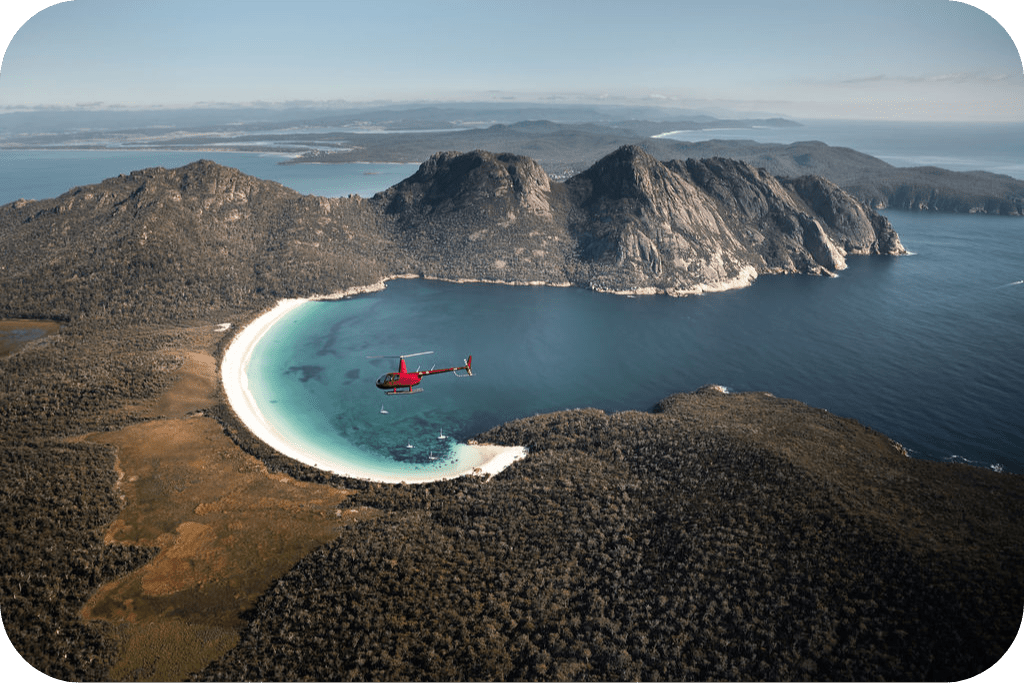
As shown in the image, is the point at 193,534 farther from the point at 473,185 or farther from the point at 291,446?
the point at 473,185

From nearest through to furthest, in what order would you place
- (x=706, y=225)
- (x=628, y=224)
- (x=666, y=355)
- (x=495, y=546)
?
(x=495, y=546)
(x=666, y=355)
(x=628, y=224)
(x=706, y=225)

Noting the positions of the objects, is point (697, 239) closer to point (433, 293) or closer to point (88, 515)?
point (433, 293)

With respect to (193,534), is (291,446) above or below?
below

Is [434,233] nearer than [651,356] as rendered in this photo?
No

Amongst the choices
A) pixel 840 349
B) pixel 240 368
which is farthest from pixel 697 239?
pixel 240 368

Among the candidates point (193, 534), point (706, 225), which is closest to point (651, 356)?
point (706, 225)

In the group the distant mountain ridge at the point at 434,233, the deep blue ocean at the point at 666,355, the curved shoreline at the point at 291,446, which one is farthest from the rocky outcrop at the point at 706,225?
the curved shoreline at the point at 291,446
